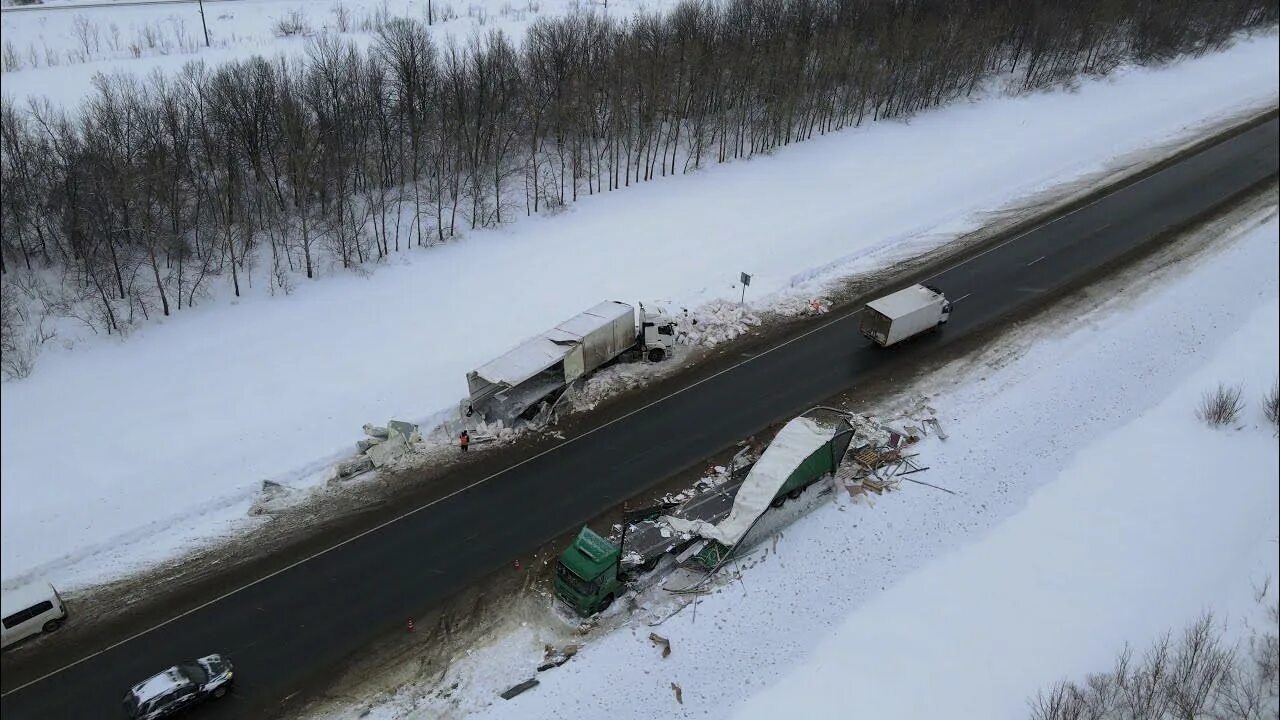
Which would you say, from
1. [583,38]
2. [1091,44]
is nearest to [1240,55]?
[1091,44]

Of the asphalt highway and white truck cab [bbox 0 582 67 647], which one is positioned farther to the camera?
the asphalt highway

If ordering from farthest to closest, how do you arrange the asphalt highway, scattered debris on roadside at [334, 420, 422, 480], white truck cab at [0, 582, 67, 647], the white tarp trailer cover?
scattered debris on roadside at [334, 420, 422, 480] → the white tarp trailer cover → the asphalt highway → white truck cab at [0, 582, 67, 647]

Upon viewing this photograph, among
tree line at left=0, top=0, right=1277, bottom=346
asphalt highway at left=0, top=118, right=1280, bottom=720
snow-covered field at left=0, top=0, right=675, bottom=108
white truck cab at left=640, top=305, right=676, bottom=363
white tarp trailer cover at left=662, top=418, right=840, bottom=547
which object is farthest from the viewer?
snow-covered field at left=0, top=0, right=675, bottom=108

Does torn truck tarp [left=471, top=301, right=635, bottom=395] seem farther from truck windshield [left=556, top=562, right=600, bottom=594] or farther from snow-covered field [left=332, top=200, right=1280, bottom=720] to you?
snow-covered field [left=332, top=200, right=1280, bottom=720]

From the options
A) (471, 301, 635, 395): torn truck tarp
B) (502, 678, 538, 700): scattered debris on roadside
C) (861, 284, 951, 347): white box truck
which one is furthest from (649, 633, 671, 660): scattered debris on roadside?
(861, 284, 951, 347): white box truck

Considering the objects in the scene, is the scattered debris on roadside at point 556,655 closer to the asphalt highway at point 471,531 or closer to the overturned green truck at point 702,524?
the overturned green truck at point 702,524

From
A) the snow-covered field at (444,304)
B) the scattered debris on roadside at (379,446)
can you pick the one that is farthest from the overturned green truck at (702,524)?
the snow-covered field at (444,304)

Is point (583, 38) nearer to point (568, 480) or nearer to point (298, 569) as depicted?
point (568, 480)
